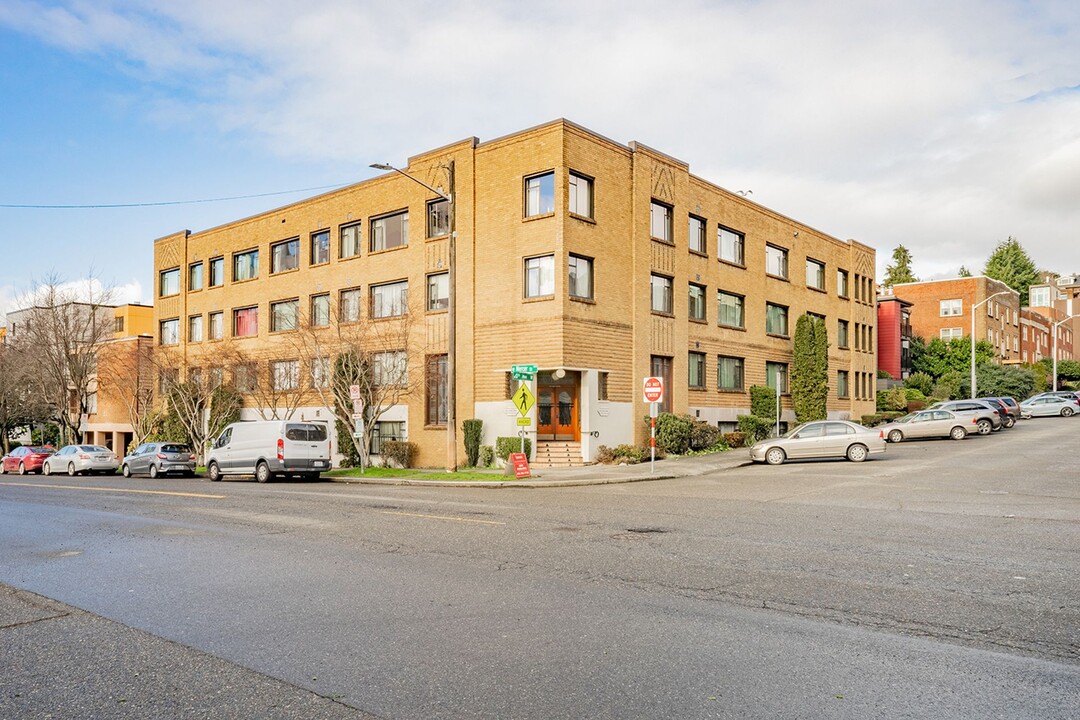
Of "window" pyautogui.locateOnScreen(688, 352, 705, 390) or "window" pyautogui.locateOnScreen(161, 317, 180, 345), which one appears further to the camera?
"window" pyautogui.locateOnScreen(161, 317, 180, 345)

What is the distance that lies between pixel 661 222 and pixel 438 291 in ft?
30.6

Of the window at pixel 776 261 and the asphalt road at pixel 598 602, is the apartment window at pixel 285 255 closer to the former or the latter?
the window at pixel 776 261

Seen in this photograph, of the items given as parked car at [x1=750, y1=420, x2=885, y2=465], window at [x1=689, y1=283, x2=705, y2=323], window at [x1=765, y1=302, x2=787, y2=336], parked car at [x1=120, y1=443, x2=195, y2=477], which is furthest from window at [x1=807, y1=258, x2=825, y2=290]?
parked car at [x1=120, y1=443, x2=195, y2=477]

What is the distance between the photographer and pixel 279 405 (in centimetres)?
3928

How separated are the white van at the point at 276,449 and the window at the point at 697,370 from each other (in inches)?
602

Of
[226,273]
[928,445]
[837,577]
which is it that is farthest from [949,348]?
[837,577]

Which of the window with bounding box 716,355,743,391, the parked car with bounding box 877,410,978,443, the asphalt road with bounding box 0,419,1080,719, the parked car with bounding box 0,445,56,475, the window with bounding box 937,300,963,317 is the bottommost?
the parked car with bounding box 0,445,56,475

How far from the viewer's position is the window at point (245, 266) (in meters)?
41.9

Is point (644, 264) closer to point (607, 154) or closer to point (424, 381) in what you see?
point (607, 154)

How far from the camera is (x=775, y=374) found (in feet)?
133

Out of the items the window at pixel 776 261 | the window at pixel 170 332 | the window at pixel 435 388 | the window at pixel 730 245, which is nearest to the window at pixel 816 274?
the window at pixel 776 261

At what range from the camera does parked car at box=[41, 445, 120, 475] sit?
36.8 metres

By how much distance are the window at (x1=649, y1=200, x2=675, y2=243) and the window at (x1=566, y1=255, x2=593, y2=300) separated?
4.16m

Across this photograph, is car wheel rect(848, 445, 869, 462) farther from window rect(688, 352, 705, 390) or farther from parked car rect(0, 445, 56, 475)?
parked car rect(0, 445, 56, 475)
